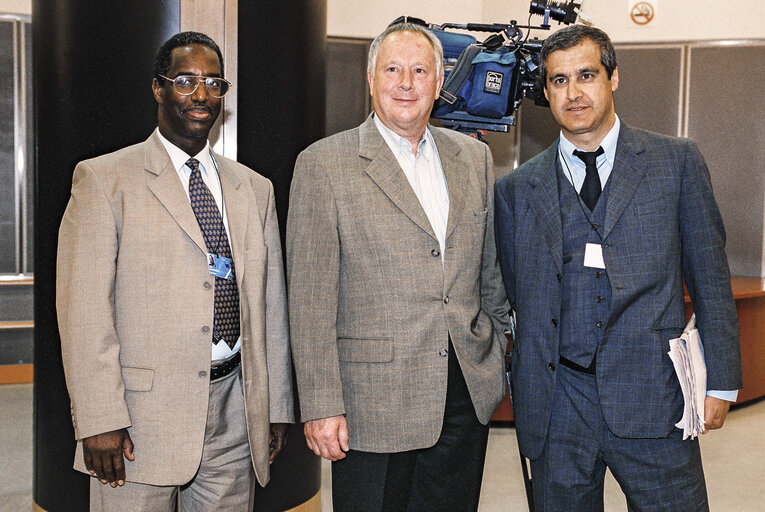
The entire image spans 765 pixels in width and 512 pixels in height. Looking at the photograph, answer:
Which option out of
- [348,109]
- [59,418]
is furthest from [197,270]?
[348,109]

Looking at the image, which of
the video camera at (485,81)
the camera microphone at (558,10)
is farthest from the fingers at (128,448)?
the camera microphone at (558,10)

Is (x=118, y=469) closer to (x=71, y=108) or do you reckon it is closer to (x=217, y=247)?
(x=217, y=247)

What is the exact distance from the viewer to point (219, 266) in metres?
1.86

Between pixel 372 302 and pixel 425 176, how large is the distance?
402 mm

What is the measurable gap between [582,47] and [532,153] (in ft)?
17.9

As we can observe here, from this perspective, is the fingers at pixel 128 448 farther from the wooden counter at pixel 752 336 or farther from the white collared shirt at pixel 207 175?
the wooden counter at pixel 752 336

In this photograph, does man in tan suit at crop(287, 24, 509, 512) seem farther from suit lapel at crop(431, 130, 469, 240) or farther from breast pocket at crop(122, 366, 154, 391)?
breast pocket at crop(122, 366, 154, 391)

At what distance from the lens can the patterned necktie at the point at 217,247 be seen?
1.89 metres

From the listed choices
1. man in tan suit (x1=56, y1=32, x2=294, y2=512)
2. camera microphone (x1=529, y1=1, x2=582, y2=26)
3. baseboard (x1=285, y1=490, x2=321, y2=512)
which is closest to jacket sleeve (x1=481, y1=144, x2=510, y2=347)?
man in tan suit (x1=56, y1=32, x2=294, y2=512)

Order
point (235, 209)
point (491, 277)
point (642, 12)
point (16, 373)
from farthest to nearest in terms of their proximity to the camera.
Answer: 1. point (642, 12)
2. point (16, 373)
3. point (491, 277)
4. point (235, 209)

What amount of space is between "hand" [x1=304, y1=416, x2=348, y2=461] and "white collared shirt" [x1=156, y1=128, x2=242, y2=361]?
292 millimetres

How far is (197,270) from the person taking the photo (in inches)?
72.6

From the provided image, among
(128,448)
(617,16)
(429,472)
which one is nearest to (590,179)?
(429,472)

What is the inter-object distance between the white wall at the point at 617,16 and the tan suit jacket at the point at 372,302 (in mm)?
5411
